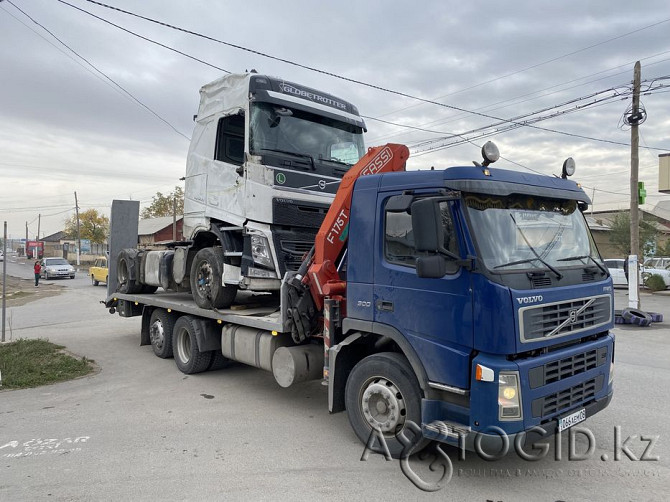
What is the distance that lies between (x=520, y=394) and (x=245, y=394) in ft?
13.8

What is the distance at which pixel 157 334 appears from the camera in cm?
918

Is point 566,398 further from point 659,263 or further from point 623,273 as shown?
point 659,263

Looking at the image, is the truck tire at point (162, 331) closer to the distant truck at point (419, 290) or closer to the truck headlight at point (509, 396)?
the distant truck at point (419, 290)

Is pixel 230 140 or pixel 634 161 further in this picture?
pixel 634 161

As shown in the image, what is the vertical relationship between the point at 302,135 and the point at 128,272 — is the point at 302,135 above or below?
above

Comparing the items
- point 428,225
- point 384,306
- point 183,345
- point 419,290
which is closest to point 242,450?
point 384,306

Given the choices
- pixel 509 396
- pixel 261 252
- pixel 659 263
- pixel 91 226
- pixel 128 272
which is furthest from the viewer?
pixel 91 226

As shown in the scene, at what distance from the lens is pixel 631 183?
15328mm

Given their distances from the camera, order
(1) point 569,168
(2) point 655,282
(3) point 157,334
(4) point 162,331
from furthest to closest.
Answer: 1. (2) point 655,282
2. (3) point 157,334
3. (4) point 162,331
4. (1) point 569,168

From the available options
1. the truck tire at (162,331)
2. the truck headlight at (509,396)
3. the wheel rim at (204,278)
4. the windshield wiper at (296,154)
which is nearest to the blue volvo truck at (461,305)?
the truck headlight at (509,396)

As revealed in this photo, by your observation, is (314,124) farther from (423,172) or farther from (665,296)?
(665,296)


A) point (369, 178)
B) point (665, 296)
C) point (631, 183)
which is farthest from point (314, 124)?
point (665, 296)

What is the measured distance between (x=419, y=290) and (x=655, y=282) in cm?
2422

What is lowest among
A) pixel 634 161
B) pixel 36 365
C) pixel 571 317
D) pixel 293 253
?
pixel 36 365
